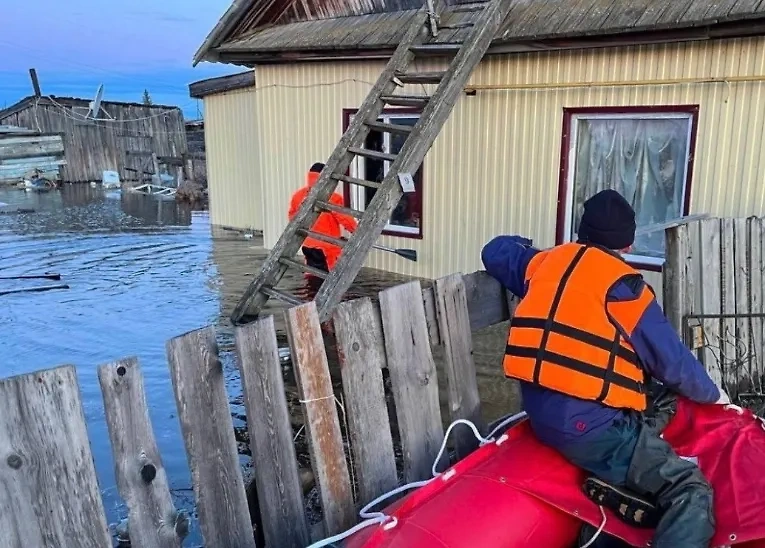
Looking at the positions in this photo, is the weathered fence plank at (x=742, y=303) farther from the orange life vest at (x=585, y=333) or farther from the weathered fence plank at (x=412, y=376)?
the weathered fence plank at (x=412, y=376)

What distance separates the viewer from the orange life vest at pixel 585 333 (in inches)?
103

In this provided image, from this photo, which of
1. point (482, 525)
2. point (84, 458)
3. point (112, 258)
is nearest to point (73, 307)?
point (112, 258)

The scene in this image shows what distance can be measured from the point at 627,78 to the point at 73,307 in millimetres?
6642

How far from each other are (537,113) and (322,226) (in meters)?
2.70

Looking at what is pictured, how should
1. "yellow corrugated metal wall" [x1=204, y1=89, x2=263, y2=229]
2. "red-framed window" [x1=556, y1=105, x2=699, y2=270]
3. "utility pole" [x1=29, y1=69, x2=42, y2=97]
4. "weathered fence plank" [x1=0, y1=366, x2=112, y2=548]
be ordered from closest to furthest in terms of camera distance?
"weathered fence plank" [x1=0, y1=366, x2=112, y2=548], "red-framed window" [x1=556, y1=105, x2=699, y2=270], "yellow corrugated metal wall" [x1=204, y1=89, x2=263, y2=229], "utility pole" [x1=29, y1=69, x2=42, y2=97]

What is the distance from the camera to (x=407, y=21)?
799 centimetres

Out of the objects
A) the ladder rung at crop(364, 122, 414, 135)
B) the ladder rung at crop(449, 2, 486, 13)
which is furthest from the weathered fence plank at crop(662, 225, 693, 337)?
the ladder rung at crop(449, 2, 486, 13)

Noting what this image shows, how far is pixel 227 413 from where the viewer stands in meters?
2.64

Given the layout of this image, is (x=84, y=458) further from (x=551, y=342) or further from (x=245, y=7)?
(x=245, y=7)

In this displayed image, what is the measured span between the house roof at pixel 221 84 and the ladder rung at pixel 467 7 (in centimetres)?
504

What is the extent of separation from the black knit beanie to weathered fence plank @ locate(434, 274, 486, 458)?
883 millimetres

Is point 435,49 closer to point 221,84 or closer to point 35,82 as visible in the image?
point 221,84

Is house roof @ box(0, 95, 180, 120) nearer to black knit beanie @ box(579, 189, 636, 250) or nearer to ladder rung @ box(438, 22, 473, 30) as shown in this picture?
ladder rung @ box(438, 22, 473, 30)

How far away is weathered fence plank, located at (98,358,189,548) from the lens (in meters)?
2.29
